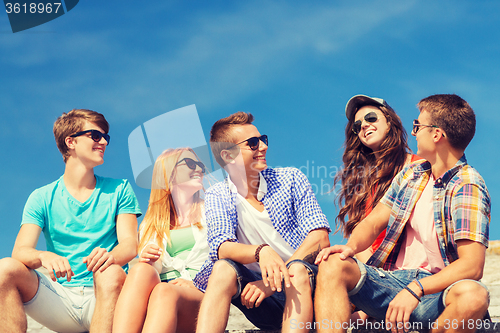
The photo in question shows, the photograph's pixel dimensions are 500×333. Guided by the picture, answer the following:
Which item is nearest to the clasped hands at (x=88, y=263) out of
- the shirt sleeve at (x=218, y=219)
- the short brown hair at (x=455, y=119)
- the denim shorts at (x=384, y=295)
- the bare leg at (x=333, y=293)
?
the shirt sleeve at (x=218, y=219)

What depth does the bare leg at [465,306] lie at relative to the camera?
9.17 ft

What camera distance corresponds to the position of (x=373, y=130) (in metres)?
4.84

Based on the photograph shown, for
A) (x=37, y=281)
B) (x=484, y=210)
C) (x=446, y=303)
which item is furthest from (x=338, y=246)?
(x=37, y=281)

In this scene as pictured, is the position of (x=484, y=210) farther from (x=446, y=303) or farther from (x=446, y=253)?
(x=446, y=303)

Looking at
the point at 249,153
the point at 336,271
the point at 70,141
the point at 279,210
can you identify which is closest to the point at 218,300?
the point at 336,271

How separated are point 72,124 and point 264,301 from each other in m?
2.71

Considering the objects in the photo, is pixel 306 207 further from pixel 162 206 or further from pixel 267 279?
pixel 162 206

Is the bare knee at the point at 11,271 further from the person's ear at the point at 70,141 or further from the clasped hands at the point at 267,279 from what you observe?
the clasped hands at the point at 267,279

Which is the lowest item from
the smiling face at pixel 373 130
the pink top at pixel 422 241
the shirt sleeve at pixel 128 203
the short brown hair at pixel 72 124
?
the pink top at pixel 422 241

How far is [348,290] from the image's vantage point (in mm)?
3023

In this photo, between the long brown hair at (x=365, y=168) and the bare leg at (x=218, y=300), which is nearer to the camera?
the bare leg at (x=218, y=300)

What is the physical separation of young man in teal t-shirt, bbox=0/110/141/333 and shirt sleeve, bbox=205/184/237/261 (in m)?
0.86

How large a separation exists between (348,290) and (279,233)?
78 cm

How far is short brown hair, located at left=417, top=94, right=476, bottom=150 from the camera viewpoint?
340cm
